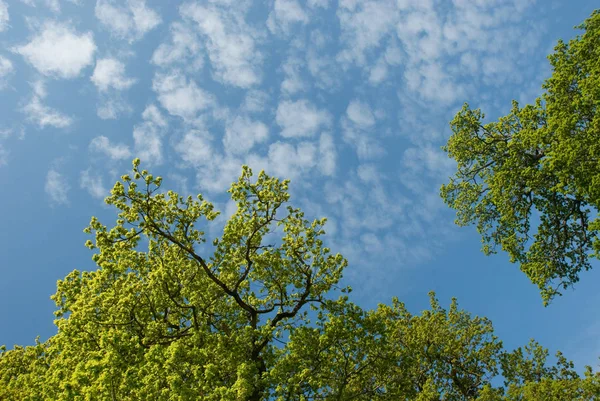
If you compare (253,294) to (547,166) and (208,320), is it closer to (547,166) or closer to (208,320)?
(208,320)

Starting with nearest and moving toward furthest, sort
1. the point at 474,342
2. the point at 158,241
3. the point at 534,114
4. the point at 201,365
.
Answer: the point at 201,365 < the point at 158,241 < the point at 534,114 < the point at 474,342

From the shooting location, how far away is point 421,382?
35719 mm

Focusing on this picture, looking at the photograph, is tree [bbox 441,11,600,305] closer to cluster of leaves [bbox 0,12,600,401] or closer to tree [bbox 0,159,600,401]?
cluster of leaves [bbox 0,12,600,401]

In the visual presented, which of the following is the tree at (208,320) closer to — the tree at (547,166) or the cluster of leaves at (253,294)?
the cluster of leaves at (253,294)

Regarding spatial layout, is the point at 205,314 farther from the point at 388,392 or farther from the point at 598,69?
the point at 598,69

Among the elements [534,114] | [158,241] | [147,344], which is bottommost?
[147,344]

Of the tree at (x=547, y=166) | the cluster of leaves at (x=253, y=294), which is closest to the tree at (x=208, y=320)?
the cluster of leaves at (x=253, y=294)

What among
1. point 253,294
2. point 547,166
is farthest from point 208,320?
point 547,166

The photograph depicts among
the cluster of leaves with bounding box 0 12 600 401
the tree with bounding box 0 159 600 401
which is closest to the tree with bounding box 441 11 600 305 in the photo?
the cluster of leaves with bounding box 0 12 600 401

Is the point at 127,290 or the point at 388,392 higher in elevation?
the point at 127,290


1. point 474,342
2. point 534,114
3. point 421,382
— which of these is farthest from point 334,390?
point 534,114

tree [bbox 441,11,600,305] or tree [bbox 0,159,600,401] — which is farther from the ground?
tree [bbox 441,11,600,305]

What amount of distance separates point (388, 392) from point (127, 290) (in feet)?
45.1

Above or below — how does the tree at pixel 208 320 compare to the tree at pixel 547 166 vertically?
below
